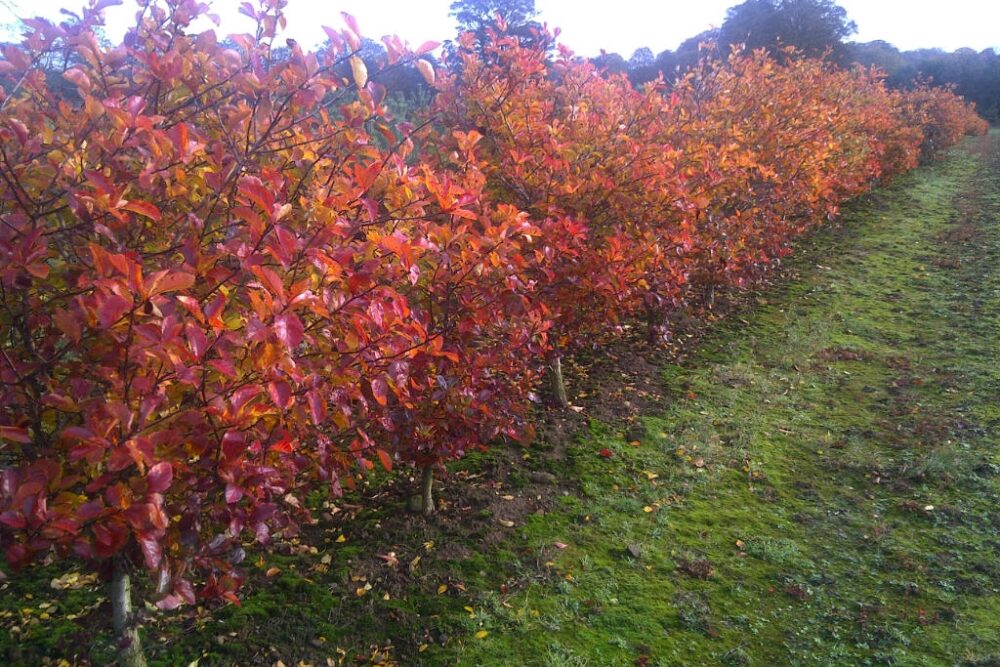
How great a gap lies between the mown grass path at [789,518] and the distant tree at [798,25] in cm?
2374

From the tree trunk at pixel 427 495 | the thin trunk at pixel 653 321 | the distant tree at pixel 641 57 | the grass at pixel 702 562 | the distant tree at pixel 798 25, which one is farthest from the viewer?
the distant tree at pixel 641 57

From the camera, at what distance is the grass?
113 inches

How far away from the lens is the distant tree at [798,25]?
88.8 feet

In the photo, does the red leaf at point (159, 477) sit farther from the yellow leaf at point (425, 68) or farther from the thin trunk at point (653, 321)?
the thin trunk at point (653, 321)

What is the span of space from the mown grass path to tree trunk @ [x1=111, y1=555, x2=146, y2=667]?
3.79 feet

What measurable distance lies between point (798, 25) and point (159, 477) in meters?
31.7

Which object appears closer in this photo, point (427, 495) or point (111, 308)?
point (111, 308)

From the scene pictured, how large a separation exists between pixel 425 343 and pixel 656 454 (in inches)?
107

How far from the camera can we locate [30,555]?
5.37ft

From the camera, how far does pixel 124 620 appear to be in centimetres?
235

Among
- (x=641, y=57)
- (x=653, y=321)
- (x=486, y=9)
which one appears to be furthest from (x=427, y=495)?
(x=641, y=57)

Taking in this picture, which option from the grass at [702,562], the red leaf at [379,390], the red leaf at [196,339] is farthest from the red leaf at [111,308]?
the grass at [702,562]

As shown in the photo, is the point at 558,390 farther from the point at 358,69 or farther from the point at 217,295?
the point at 217,295

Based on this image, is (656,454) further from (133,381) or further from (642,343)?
(133,381)
